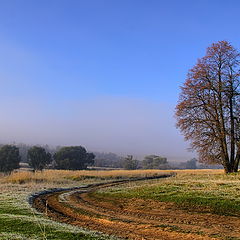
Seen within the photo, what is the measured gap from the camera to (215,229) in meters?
9.97

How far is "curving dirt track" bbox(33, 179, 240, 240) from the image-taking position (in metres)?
9.44

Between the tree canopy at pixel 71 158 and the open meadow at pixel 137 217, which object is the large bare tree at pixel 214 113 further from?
the tree canopy at pixel 71 158

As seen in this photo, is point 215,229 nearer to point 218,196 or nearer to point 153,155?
point 218,196

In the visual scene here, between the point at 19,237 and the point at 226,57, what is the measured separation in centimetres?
2919

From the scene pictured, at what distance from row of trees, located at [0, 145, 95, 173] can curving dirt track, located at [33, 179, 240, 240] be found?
2439 inches

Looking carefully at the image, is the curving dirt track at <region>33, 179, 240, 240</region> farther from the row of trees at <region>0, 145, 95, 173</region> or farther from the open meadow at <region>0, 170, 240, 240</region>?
the row of trees at <region>0, 145, 95, 173</region>

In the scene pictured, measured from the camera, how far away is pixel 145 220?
1186 centimetres

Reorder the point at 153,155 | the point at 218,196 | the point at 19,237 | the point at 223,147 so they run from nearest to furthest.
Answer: the point at 19,237 → the point at 218,196 → the point at 223,147 → the point at 153,155

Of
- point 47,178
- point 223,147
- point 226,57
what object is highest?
point 226,57

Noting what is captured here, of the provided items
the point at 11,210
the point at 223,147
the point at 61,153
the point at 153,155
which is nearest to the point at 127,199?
the point at 11,210

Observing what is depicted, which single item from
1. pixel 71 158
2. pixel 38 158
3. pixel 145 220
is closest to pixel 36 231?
pixel 145 220

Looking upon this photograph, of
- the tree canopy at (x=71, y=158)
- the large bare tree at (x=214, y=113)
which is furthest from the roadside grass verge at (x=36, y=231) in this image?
the tree canopy at (x=71, y=158)

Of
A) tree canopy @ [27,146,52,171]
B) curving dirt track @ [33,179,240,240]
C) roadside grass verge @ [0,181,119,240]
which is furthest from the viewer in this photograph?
tree canopy @ [27,146,52,171]

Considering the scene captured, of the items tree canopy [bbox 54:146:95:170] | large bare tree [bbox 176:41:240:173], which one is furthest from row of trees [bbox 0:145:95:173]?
large bare tree [bbox 176:41:240:173]
